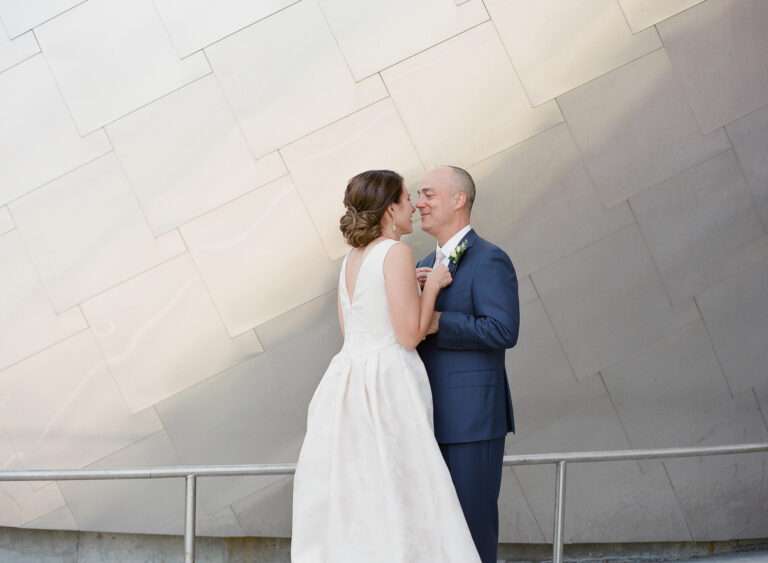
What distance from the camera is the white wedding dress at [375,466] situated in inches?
132

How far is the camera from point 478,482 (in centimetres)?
350

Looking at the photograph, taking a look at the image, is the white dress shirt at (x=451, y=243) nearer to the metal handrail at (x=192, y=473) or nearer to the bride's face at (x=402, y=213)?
the bride's face at (x=402, y=213)

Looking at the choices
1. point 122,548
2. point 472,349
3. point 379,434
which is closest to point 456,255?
point 472,349

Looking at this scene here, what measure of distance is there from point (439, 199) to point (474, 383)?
0.61 metres

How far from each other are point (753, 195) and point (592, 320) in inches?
43.4

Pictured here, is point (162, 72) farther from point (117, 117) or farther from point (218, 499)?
point (218, 499)

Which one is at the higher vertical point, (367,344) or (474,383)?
(367,344)

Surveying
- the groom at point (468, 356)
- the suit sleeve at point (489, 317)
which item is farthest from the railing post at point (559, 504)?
the suit sleeve at point (489, 317)

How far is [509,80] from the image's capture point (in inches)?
209

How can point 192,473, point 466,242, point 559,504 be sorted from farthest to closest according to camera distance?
point 559,504, point 192,473, point 466,242

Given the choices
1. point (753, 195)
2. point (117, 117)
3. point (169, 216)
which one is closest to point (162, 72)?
point (117, 117)

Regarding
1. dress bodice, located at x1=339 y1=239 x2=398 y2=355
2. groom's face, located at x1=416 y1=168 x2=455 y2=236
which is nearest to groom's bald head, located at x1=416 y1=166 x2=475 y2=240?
groom's face, located at x1=416 y1=168 x2=455 y2=236

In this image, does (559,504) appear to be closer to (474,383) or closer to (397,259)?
(474,383)

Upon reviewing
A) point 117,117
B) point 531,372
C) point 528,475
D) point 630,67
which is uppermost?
point 117,117
